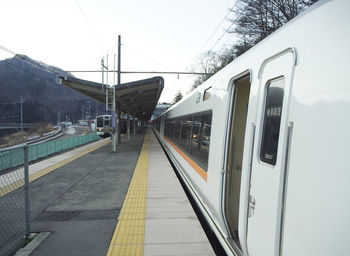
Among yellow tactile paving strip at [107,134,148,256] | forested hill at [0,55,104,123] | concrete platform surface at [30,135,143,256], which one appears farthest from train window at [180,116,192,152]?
forested hill at [0,55,104,123]

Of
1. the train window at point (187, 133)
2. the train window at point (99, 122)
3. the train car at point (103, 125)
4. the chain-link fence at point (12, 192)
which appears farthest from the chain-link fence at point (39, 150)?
the train window at point (99, 122)

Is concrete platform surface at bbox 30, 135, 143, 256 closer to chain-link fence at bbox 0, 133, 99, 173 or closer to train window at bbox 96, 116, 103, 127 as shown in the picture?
chain-link fence at bbox 0, 133, 99, 173

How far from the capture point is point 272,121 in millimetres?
2225

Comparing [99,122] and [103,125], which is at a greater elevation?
[99,122]

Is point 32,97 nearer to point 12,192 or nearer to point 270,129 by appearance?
point 12,192

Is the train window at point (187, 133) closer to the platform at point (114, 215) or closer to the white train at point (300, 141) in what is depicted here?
the platform at point (114, 215)

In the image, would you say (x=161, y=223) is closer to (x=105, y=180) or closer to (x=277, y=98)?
(x=277, y=98)

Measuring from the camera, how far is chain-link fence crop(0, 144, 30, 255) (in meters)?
3.36

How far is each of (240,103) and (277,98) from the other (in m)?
1.25

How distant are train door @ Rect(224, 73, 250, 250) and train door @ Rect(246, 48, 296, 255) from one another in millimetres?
868

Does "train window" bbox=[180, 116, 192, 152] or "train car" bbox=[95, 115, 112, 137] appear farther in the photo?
"train car" bbox=[95, 115, 112, 137]

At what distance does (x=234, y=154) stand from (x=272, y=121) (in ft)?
3.95

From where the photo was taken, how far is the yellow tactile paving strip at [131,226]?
3406 mm

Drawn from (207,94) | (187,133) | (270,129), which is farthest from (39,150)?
(270,129)
